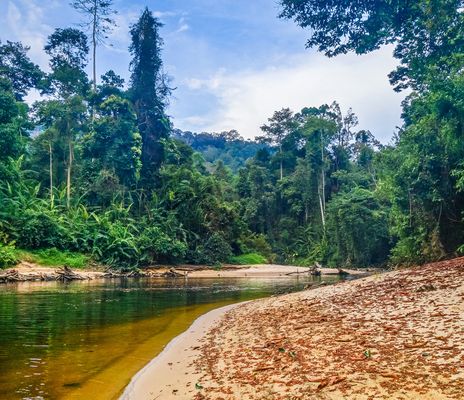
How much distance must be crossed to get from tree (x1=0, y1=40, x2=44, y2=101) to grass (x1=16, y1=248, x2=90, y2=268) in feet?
84.9

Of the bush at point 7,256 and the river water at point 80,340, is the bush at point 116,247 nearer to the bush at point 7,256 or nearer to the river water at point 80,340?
the bush at point 7,256

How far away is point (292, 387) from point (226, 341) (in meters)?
3.30

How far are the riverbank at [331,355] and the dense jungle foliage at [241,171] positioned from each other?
37.2 feet

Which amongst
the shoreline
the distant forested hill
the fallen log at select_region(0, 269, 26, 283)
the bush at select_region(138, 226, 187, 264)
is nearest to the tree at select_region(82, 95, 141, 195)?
the bush at select_region(138, 226, 187, 264)

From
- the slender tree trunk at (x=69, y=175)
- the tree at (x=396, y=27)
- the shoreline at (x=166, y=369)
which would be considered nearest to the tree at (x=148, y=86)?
the slender tree trunk at (x=69, y=175)

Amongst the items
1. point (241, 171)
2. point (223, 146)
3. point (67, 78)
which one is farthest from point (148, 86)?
point (223, 146)

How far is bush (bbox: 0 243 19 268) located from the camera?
77.3 ft

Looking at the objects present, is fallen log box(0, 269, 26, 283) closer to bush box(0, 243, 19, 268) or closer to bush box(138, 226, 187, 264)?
bush box(0, 243, 19, 268)

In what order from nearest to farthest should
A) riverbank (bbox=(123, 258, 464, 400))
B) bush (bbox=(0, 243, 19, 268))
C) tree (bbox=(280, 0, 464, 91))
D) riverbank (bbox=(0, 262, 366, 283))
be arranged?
riverbank (bbox=(123, 258, 464, 400)) < tree (bbox=(280, 0, 464, 91)) < riverbank (bbox=(0, 262, 366, 283)) < bush (bbox=(0, 243, 19, 268))

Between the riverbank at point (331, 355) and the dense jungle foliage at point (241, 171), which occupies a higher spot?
the dense jungle foliage at point (241, 171)

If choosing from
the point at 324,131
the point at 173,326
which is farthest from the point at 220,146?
the point at 173,326

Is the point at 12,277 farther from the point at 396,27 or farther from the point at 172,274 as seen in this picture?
the point at 396,27

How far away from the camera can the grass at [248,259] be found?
42441 millimetres

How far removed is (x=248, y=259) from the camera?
1740 inches
